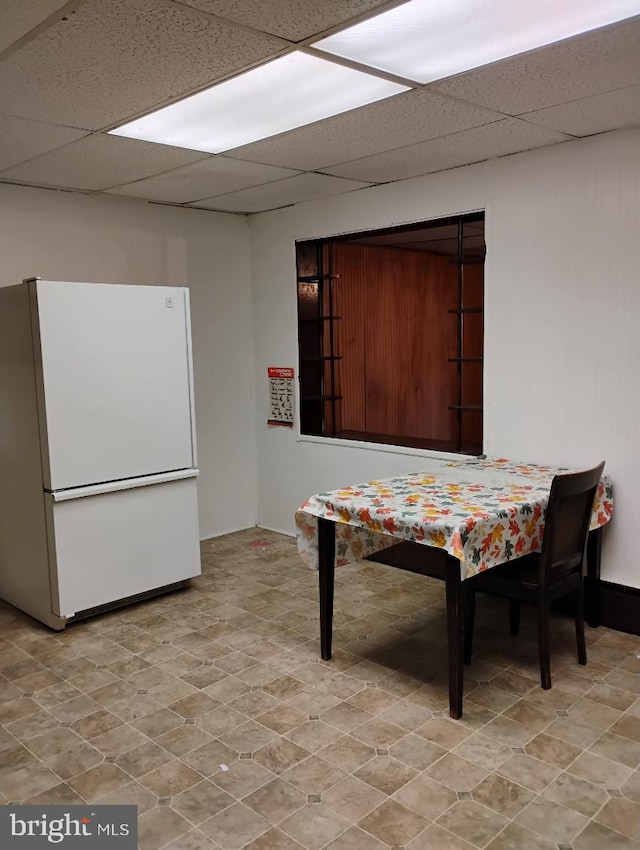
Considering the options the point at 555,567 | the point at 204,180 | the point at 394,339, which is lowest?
the point at 555,567

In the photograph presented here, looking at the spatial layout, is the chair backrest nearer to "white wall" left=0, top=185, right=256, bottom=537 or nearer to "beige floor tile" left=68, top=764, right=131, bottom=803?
"beige floor tile" left=68, top=764, right=131, bottom=803

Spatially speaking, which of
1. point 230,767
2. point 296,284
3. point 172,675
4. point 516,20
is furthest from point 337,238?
point 230,767

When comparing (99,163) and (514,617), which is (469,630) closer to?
(514,617)

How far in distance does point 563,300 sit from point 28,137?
2.63 metres

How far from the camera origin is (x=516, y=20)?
7.00ft

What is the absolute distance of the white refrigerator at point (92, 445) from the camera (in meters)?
3.43

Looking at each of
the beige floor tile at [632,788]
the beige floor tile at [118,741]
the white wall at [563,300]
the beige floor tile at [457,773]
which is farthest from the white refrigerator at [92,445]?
the beige floor tile at [632,788]

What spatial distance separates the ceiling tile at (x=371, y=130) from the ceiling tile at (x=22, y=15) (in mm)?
1300

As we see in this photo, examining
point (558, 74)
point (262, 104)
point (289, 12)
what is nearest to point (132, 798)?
point (289, 12)

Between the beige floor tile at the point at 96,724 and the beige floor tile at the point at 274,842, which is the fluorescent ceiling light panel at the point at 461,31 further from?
the beige floor tile at the point at 96,724

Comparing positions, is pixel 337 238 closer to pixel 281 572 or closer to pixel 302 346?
pixel 302 346

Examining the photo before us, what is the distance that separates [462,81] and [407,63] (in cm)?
26

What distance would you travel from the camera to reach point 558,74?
8.19 feet

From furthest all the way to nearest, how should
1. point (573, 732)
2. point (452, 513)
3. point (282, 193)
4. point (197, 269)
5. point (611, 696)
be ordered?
point (197, 269) → point (282, 193) → point (611, 696) → point (452, 513) → point (573, 732)
